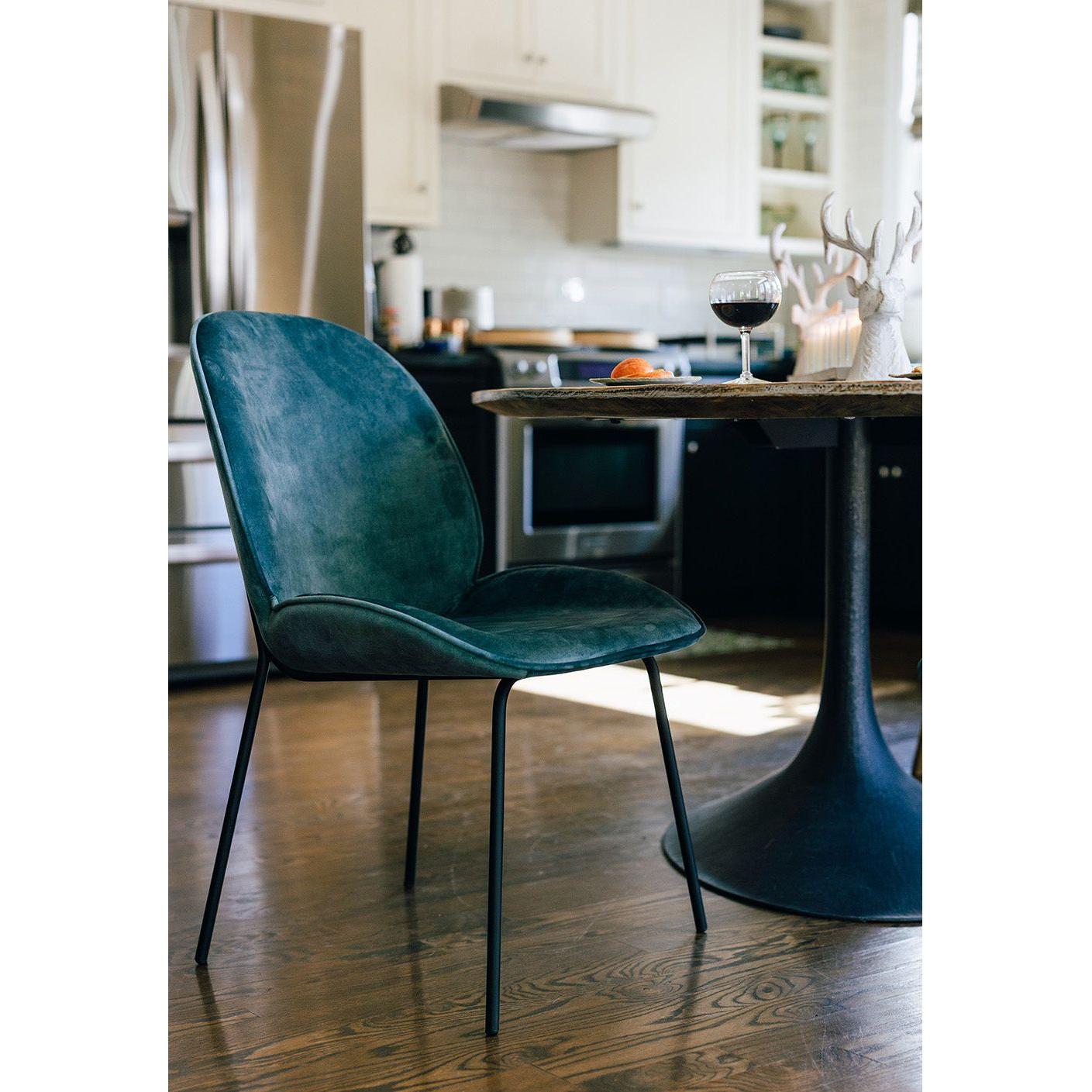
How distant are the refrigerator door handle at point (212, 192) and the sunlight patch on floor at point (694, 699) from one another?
4.29 feet

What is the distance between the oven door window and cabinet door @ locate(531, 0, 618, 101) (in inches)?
47.9

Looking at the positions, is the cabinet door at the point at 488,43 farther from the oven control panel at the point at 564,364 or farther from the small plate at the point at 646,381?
the small plate at the point at 646,381

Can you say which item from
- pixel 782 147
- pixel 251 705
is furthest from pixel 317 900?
pixel 782 147

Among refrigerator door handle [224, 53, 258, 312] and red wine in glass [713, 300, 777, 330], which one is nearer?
red wine in glass [713, 300, 777, 330]

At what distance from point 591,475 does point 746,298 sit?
2.67m

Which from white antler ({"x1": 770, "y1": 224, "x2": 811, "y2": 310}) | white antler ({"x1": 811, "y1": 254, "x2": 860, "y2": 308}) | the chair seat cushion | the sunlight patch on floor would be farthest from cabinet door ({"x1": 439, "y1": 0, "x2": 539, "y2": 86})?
the chair seat cushion

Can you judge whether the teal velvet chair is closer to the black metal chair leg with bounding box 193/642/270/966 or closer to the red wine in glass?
the black metal chair leg with bounding box 193/642/270/966

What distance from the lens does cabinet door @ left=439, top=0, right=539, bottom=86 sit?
451 cm

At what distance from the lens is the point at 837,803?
7.02 feet

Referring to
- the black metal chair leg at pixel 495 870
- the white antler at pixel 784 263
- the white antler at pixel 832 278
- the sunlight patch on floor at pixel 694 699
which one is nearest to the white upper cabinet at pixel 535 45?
the sunlight patch on floor at pixel 694 699

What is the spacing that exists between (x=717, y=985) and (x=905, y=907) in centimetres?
38

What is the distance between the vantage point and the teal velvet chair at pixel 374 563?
1616mm

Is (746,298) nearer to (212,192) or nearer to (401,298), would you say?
(212,192)
